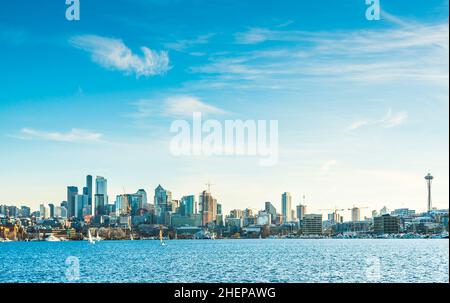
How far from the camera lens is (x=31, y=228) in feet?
487

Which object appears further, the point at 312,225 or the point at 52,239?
the point at 312,225
